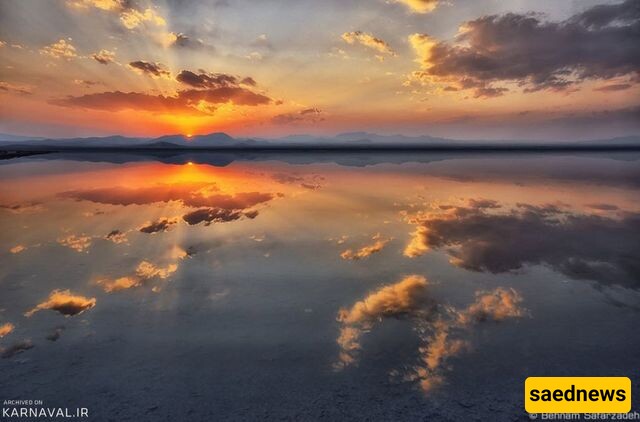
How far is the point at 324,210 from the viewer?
18.3 meters

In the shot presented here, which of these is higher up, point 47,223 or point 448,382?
point 47,223

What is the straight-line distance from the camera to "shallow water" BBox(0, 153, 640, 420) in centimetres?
512

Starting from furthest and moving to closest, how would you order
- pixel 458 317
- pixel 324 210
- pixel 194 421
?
pixel 324 210, pixel 458 317, pixel 194 421

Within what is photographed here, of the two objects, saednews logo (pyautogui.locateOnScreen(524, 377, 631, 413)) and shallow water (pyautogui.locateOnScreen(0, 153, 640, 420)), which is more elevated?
shallow water (pyautogui.locateOnScreen(0, 153, 640, 420))

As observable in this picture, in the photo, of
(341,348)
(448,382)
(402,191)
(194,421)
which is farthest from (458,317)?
(402,191)

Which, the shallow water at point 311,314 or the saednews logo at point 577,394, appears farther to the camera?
the shallow water at point 311,314

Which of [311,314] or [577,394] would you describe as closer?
[577,394]

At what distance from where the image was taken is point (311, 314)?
24.1ft

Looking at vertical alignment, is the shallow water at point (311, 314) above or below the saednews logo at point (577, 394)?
above

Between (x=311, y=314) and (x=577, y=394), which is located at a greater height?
(x=311, y=314)

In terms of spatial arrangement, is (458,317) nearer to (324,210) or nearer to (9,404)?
(9,404)

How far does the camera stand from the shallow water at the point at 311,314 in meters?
5.12

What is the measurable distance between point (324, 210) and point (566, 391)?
1370cm

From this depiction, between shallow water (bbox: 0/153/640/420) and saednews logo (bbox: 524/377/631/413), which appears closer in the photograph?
saednews logo (bbox: 524/377/631/413)
